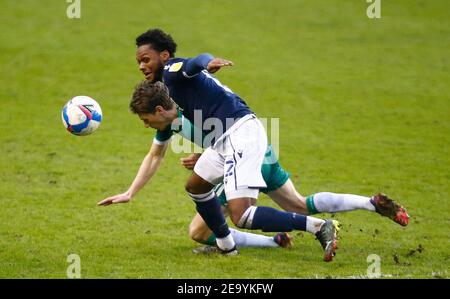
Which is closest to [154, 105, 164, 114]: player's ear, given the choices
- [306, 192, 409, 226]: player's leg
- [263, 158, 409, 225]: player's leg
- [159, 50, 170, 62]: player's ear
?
[159, 50, 170, 62]: player's ear

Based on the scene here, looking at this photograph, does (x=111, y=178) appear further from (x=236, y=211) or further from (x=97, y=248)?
(x=236, y=211)

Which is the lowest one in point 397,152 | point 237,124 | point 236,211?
point 397,152

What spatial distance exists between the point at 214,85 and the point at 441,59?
15860 millimetres

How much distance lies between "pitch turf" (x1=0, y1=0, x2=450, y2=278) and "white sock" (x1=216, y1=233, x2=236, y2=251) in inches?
9.1

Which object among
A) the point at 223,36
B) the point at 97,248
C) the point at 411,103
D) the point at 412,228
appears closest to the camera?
the point at 97,248

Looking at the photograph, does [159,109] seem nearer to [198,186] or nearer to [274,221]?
[198,186]

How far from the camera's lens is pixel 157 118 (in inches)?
315

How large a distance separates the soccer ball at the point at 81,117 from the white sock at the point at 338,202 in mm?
2471

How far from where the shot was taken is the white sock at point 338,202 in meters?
7.68

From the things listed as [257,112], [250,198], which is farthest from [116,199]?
[257,112]

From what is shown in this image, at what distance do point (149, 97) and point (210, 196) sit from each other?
1.20 meters

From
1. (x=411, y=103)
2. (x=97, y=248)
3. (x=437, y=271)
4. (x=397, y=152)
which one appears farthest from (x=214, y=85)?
(x=411, y=103)

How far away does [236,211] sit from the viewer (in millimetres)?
7254

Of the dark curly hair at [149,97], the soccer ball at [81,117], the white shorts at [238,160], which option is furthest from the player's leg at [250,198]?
the soccer ball at [81,117]
